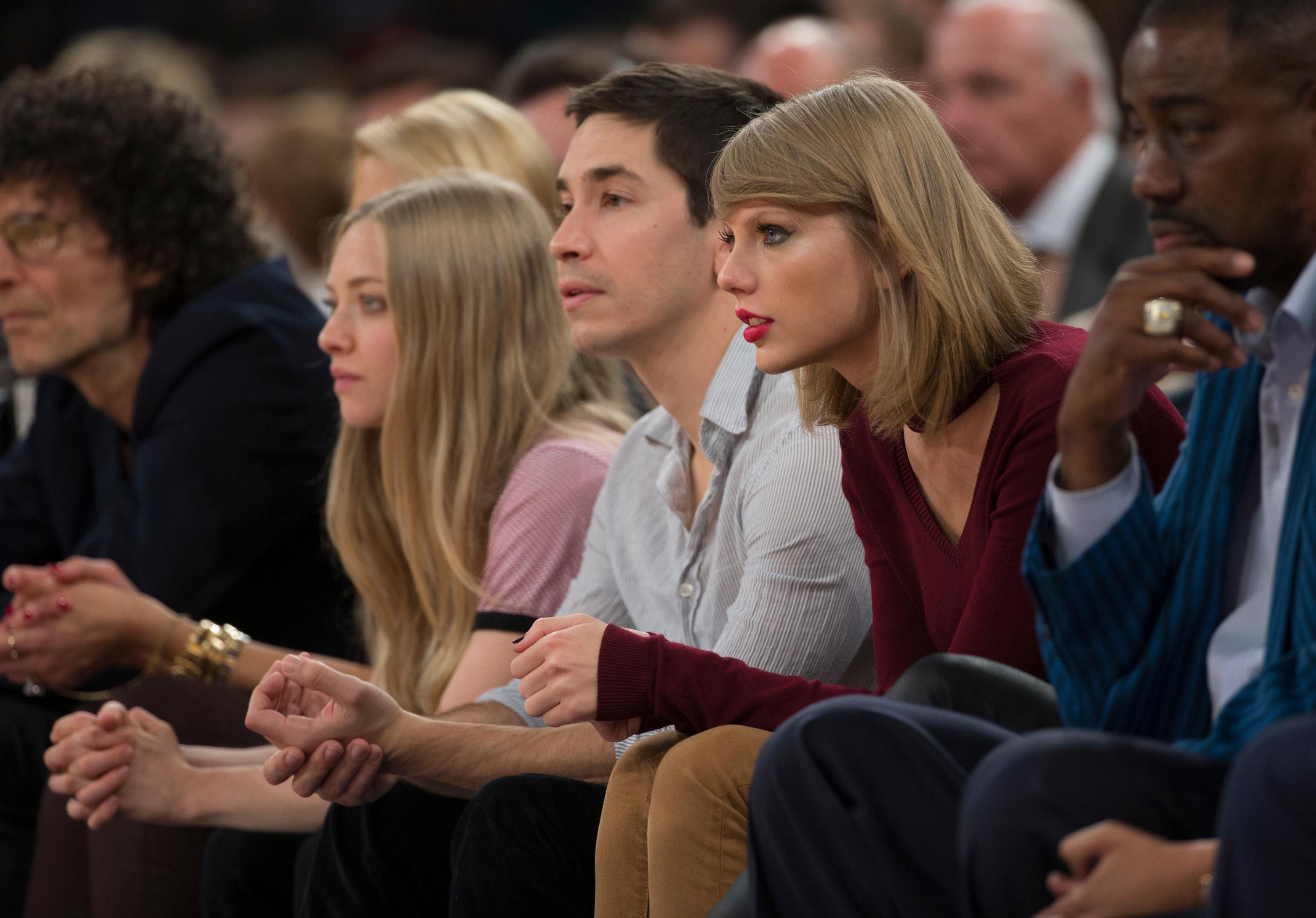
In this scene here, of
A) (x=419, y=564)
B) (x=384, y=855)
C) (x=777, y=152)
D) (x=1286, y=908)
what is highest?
(x=777, y=152)

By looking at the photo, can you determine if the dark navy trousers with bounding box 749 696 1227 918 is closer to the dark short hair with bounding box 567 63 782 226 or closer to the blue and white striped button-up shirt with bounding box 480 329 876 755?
the blue and white striped button-up shirt with bounding box 480 329 876 755

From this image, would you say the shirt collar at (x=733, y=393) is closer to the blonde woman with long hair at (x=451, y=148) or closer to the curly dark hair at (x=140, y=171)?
the blonde woman with long hair at (x=451, y=148)

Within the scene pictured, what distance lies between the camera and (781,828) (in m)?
1.41

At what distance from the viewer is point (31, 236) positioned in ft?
9.95

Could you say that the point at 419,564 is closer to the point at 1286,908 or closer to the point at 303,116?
the point at 1286,908

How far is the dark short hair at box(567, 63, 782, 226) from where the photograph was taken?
2.32 meters

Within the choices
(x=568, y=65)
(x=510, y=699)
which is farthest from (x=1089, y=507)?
(x=568, y=65)

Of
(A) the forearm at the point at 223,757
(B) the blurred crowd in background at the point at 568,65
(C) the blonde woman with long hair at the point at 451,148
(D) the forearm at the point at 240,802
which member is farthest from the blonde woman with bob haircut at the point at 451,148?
(D) the forearm at the point at 240,802

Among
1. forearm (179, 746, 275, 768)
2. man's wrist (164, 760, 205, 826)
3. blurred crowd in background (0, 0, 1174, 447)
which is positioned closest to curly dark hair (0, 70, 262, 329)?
blurred crowd in background (0, 0, 1174, 447)

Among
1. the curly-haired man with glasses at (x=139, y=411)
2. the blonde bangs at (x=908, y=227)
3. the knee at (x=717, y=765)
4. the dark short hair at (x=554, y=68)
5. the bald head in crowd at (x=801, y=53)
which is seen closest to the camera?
the knee at (x=717, y=765)

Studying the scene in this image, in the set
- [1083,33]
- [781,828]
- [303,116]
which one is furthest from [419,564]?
[303,116]

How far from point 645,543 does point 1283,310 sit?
3.41 ft

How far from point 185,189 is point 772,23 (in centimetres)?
414

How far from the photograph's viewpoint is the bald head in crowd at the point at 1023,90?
4.82m
